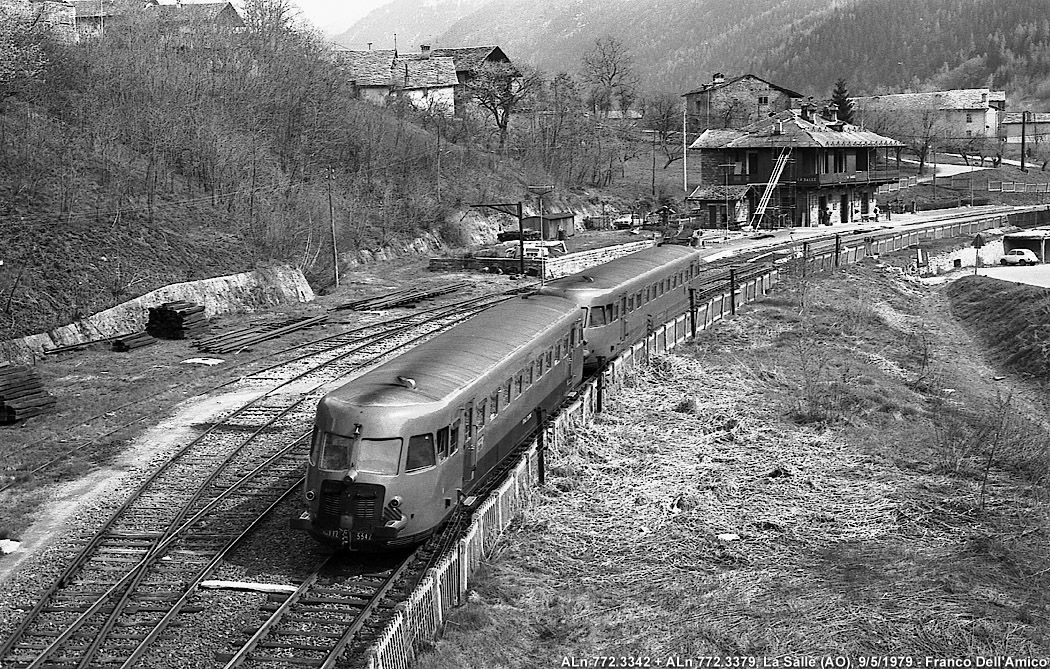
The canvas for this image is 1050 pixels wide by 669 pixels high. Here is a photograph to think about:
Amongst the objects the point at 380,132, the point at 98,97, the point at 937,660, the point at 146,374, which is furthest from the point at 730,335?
the point at 380,132

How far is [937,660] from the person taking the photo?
13.7m

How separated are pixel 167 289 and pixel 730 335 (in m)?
20.8

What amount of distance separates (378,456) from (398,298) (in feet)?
98.2

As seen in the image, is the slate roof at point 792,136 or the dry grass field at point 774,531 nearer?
the dry grass field at point 774,531

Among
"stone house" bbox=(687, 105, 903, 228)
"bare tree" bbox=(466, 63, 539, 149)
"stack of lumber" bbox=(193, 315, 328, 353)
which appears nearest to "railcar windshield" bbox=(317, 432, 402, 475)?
"stack of lumber" bbox=(193, 315, 328, 353)

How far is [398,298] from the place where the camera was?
148ft

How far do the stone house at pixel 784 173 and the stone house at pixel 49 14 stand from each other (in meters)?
41.6

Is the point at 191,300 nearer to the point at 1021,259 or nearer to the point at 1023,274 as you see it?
the point at 1023,274

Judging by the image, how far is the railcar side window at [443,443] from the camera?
53.6ft

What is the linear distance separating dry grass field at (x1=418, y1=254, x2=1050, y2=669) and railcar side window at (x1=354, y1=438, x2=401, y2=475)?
91.1 inches

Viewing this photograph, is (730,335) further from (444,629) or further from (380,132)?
(380,132)

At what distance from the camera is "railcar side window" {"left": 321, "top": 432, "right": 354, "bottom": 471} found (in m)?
15.8

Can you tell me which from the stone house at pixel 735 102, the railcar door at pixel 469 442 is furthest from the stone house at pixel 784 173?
the railcar door at pixel 469 442

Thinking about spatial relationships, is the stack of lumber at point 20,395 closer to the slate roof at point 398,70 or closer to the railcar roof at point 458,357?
the railcar roof at point 458,357
